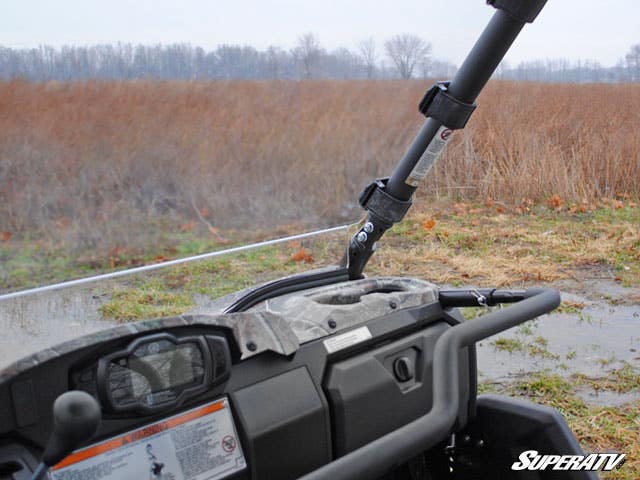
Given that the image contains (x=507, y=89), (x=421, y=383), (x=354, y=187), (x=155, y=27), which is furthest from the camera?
(x=507, y=89)

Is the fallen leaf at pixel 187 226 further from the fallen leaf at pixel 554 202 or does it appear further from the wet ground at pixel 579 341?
the fallen leaf at pixel 554 202

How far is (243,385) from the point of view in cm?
137

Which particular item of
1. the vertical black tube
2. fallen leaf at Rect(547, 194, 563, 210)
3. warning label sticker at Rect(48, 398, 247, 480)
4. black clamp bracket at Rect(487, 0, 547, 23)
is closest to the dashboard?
warning label sticker at Rect(48, 398, 247, 480)

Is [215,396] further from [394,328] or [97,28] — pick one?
[97,28]

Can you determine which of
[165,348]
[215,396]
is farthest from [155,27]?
[215,396]

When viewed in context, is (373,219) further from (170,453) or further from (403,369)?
(170,453)

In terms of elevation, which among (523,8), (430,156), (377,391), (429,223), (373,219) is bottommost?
(429,223)

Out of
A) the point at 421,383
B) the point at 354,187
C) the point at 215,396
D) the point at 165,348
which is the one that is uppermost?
the point at 354,187

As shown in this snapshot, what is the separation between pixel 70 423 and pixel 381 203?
1.03 meters

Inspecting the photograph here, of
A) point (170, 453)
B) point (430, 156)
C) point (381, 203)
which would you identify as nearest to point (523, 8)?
point (430, 156)

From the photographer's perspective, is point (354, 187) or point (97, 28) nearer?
point (97, 28)

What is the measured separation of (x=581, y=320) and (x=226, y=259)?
4.08 m

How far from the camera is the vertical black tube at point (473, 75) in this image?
160 cm

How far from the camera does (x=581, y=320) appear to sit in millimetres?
5113
